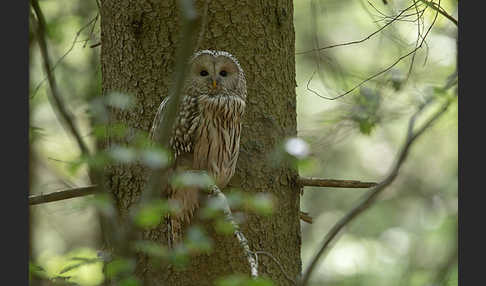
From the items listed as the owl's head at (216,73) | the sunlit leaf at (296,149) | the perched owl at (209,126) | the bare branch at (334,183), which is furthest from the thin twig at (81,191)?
the sunlit leaf at (296,149)

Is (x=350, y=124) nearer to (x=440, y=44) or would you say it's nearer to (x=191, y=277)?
(x=191, y=277)

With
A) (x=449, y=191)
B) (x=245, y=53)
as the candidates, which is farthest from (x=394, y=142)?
(x=245, y=53)

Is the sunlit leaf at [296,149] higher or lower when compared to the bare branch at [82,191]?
higher

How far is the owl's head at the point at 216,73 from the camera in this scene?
3.60 meters

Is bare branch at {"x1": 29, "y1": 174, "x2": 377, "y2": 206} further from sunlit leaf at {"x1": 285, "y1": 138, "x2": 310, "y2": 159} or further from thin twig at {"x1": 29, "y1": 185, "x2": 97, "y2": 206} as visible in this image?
sunlit leaf at {"x1": 285, "y1": 138, "x2": 310, "y2": 159}

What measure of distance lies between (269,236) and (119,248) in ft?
6.11

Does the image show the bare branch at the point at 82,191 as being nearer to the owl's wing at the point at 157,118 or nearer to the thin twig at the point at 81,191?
the thin twig at the point at 81,191

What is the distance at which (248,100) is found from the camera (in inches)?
144

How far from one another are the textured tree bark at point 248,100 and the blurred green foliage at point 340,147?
15 centimetres

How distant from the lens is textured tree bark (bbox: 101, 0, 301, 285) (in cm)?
340

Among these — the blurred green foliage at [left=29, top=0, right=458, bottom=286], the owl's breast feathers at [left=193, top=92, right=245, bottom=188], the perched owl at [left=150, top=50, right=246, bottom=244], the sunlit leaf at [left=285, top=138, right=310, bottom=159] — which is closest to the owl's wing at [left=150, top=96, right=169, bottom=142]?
the blurred green foliage at [left=29, top=0, right=458, bottom=286]

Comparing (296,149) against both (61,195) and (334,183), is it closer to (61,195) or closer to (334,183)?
(334,183)

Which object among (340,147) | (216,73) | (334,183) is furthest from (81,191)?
(340,147)

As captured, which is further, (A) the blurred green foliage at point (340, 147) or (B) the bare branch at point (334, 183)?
(B) the bare branch at point (334, 183)
